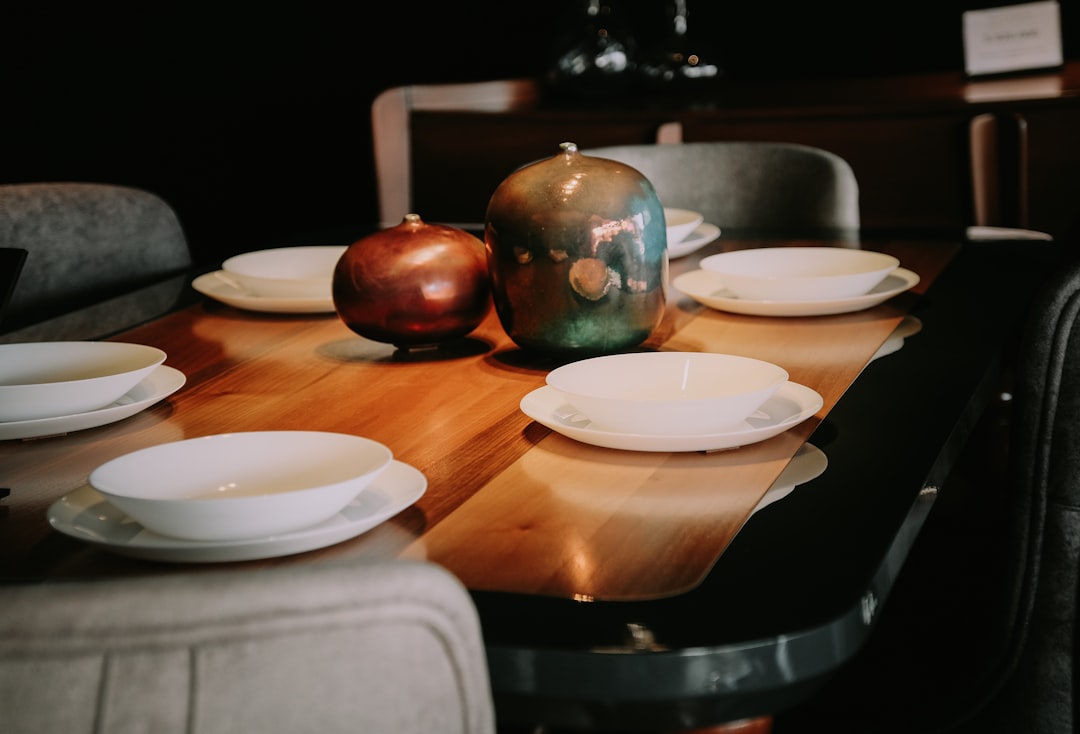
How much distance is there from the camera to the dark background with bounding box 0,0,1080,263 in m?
3.40

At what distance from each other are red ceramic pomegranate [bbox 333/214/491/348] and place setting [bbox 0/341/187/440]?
0.19 m

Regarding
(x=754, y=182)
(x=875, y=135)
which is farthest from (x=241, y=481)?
(x=875, y=135)

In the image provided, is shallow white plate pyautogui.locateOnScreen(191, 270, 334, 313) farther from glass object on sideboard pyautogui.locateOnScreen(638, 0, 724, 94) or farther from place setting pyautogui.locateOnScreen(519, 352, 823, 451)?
glass object on sideboard pyautogui.locateOnScreen(638, 0, 724, 94)

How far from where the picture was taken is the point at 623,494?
2.60 feet

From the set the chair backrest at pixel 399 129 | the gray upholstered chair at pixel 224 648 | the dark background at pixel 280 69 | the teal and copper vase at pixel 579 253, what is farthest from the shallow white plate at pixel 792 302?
the dark background at pixel 280 69

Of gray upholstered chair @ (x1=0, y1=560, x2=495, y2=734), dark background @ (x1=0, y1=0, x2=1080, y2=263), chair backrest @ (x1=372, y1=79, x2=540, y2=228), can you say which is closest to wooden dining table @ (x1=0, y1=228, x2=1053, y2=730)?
gray upholstered chair @ (x1=0, y1=560, x2=495, y2=734)

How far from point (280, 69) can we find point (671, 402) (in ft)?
10.5

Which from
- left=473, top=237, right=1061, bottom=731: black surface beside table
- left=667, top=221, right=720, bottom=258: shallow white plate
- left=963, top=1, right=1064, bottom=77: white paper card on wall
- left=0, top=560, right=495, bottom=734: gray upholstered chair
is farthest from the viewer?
left=963, top=1, right=1064, bottom=77: white paper card on wall

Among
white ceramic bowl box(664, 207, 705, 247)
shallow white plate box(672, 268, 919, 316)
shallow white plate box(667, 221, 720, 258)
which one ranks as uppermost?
white ceramic bowl box(664, 207, 705, 247)

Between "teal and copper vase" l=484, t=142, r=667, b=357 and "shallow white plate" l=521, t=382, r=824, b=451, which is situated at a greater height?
"teal and copper vase" l=484, t=142, r=667, b=357

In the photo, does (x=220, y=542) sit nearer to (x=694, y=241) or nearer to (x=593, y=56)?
(x=694, y=241)

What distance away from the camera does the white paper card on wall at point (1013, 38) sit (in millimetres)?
2990

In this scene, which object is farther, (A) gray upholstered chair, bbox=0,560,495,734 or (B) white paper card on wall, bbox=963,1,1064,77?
(B) white paper card on wall, bbox=963,1,1064,77

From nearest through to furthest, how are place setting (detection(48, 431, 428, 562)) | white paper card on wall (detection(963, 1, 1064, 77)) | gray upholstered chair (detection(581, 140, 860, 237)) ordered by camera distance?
1. place setting (detection(48, 431, 428, 562))
2. gray upholstered chair (detection(581, 140, 860, 237))
3. white paper card on wall (detection(963, 1, 1064, 77))
